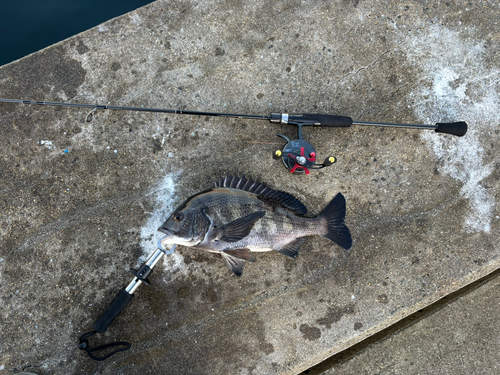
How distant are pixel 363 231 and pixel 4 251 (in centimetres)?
375

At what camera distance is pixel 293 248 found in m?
3.00

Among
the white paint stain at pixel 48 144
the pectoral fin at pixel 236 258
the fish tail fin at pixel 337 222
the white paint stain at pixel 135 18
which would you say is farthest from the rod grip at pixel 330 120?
the white paint stain at pixel 48 144

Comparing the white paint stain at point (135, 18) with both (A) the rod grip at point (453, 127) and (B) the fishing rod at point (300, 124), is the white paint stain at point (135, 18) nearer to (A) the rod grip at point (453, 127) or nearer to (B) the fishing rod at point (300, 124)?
(B) the fishing rod at point (300, 124)

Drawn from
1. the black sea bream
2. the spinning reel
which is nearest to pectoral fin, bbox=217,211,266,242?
the black sea bream

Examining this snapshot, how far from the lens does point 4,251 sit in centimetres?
312

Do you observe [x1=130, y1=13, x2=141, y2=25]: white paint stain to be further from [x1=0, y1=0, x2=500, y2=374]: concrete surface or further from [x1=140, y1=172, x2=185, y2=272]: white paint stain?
[x1=140, y1=172, x2=185, y2=272]: white paint stain

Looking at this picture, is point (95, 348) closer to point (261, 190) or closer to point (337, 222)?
point (261, 190)

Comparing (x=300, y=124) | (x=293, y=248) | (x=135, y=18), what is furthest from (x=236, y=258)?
(x=135, y=18)

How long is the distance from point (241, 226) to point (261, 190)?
539 millimetres

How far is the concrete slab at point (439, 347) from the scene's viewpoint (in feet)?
11.0

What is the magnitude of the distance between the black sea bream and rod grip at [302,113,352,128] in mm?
708

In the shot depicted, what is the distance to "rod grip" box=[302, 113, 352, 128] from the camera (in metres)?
3.04

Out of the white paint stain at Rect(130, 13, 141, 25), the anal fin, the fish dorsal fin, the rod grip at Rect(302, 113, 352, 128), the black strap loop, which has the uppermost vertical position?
the white paint stain at Rect(130, 13, 141, 25)

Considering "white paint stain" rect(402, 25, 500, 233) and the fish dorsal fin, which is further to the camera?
"white paint stain" rect(402, 25, 500, 233)
